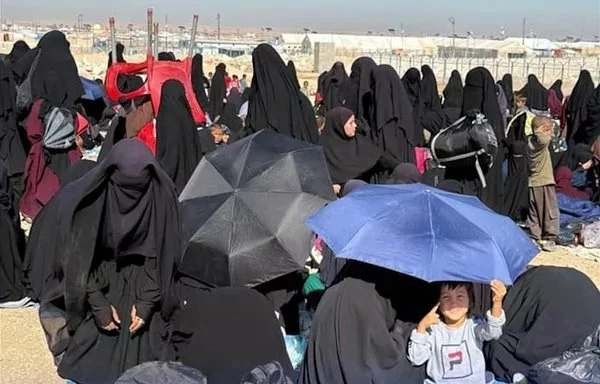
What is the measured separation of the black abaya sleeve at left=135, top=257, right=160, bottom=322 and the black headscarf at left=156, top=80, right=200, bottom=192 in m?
2.57

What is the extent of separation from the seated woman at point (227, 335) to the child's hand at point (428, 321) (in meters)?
0.72

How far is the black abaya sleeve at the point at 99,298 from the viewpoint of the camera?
11.7 feet

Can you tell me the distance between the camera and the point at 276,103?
7199 millimetres

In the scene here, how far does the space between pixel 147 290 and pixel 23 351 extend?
74.4 inches

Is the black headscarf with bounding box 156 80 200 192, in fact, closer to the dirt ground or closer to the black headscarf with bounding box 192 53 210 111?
the dirt ground

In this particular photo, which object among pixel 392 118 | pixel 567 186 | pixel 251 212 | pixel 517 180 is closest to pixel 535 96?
pixel 567 186

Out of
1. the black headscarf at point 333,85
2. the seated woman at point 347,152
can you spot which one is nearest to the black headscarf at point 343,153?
the seated woman at point 347,152

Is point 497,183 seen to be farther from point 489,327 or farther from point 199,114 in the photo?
point 489,327

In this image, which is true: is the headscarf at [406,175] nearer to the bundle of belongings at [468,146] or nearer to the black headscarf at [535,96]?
the bundle of belongings at [468,146]

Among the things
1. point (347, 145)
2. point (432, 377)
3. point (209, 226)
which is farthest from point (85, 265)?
point (347, 145)

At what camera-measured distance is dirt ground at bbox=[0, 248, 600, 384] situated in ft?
15.5

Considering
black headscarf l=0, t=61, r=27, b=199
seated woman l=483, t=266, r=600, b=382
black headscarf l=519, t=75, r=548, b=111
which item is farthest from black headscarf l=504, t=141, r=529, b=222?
black headscarf l=519, t=75, r=548, b=111

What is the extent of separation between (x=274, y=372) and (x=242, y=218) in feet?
4.03

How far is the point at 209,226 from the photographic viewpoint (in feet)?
14.7
